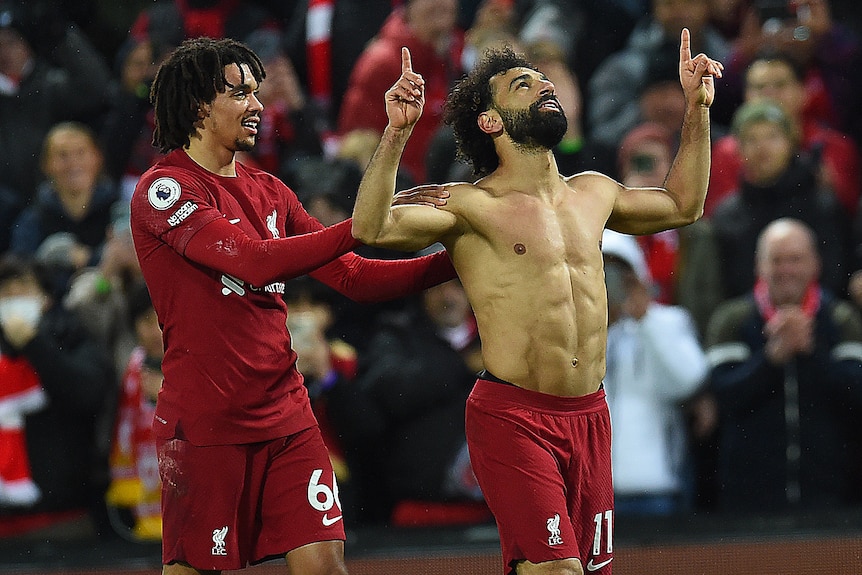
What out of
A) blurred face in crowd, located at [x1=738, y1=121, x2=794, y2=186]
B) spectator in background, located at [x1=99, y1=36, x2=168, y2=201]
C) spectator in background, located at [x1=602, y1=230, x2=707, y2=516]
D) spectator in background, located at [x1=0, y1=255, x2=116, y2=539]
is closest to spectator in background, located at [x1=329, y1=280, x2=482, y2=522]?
spectator in background, located at [x1=602, y1=230, x2=707, y2=516]

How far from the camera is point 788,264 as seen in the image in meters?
5.81

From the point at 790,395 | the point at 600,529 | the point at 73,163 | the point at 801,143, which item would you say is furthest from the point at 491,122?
the point at 73,163

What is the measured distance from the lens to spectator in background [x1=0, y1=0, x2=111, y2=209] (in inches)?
256

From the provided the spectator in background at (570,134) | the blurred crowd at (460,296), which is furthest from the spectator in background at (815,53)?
the spectator in background at (570,134)

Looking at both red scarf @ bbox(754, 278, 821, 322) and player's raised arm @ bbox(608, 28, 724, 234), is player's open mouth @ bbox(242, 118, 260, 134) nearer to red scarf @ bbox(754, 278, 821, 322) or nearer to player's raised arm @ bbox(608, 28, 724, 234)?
player's raised arm @ bbox(608, 28, 724, 234)

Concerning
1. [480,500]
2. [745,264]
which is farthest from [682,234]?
[480,500]

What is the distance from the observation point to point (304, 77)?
22.2 ft

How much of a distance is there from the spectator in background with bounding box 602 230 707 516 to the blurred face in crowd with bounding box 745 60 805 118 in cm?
114

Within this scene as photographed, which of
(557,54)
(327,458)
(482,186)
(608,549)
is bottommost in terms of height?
(608,549)

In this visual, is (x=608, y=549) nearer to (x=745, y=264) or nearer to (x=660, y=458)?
(x=660, y=458)

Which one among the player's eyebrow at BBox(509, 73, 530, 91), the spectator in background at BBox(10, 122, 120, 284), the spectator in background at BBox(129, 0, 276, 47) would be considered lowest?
the player's eyebrow at BBox(509, 73, 530, 91)

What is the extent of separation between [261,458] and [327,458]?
0.19m

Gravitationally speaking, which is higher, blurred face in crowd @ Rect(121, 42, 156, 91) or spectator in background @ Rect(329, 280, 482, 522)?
blurred face in crowd @ Rect(121, 42, 156, 91)

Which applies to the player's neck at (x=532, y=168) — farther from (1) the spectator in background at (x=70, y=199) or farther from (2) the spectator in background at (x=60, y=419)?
(1) the spectator in background at (x=70, y=199)
